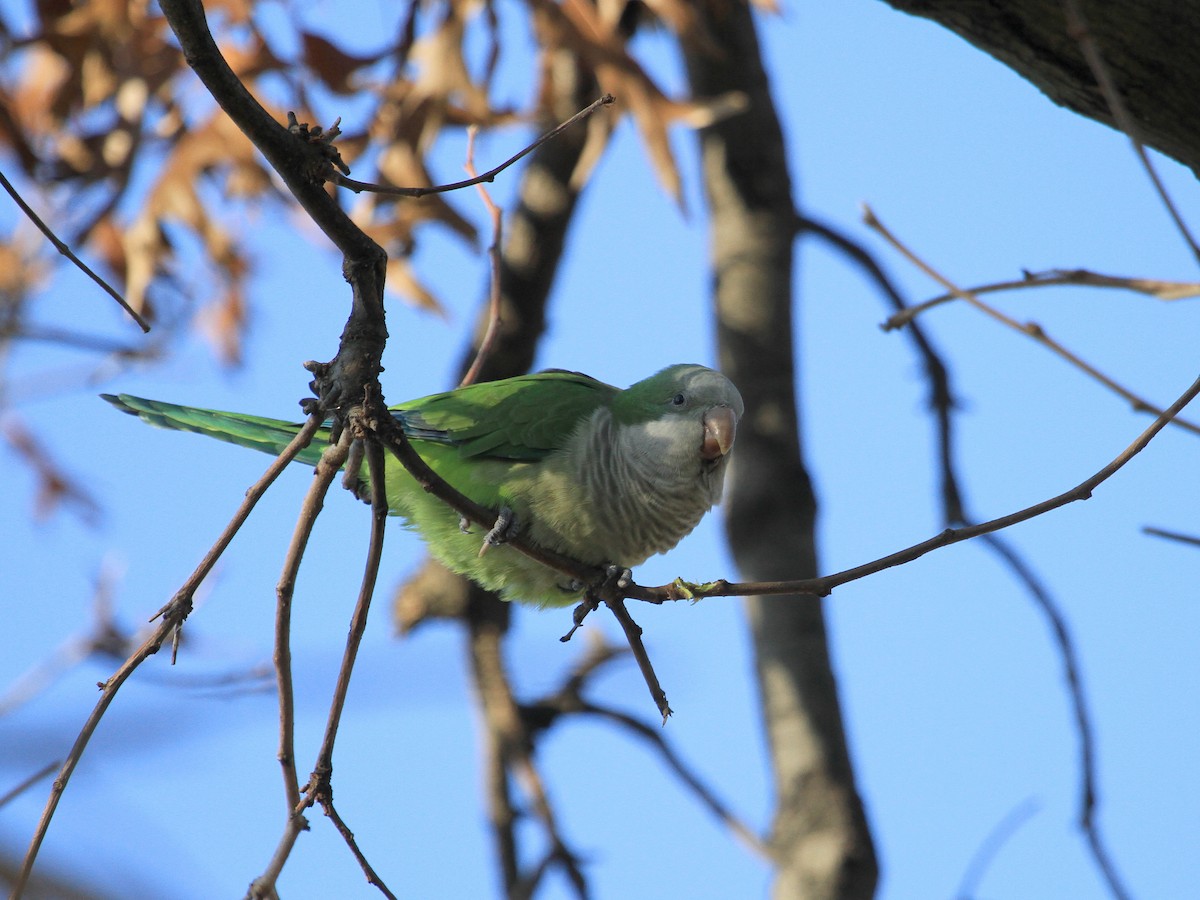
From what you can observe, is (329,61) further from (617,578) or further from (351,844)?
(351,844)

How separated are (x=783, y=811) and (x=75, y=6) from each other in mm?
4163

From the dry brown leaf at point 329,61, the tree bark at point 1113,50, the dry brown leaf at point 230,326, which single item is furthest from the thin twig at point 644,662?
the dry brown leaf at point 230,326

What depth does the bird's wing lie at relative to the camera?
333 cm

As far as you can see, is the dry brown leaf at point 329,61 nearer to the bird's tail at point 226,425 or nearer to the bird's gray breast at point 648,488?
the bird's tail at point 226,425

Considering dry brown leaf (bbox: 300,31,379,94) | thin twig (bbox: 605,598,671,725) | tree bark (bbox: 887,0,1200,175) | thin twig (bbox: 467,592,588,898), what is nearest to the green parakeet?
thin twig (bbox: 605,598,671,725)

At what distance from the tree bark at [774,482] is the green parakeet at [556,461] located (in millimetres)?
1567

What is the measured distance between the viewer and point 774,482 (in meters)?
4.96

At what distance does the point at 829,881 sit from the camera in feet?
13.6

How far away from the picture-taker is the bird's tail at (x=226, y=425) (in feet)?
10.5

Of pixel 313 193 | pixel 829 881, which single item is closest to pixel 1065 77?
pixel 313 193

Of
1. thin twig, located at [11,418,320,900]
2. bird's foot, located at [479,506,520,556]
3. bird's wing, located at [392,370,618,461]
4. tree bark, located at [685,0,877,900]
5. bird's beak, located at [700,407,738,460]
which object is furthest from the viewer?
tree bark, located at [685,0,877,900]

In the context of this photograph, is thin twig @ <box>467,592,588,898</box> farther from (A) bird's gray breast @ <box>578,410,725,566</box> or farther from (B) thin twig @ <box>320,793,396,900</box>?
(B) thin twig @ <box>320,793,396,900</box>

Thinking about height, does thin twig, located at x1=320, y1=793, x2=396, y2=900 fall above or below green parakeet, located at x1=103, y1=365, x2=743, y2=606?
below

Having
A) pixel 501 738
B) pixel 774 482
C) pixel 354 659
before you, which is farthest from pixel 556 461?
pixel 501 738
